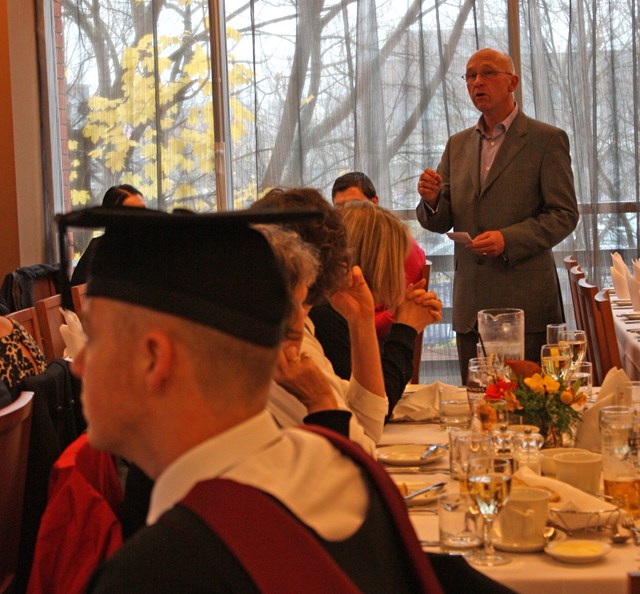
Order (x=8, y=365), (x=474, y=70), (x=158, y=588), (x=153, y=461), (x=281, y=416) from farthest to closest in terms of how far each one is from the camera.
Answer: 1. (x=474, y=70)
2. (x=8, y=365)
3. (x=281, y=416)
4. (x=153, y=461)
5. (x=158, y=588)

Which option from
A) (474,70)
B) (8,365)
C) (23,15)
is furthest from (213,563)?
(23,15)

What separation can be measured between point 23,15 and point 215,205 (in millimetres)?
1760

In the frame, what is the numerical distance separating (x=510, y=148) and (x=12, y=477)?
8.77ft

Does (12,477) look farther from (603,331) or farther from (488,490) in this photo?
(603,331)

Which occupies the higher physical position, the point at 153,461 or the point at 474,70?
the point at 474,70

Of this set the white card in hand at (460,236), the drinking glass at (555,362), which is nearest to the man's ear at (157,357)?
the drinking glass at (555,362)

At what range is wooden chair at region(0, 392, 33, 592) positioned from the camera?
90.7 inches

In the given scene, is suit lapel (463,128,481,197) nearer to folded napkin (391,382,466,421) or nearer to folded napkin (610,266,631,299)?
folded napkin (610,266,631,299)

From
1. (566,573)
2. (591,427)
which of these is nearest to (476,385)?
(591,427)

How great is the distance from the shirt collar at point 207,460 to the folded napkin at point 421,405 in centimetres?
179

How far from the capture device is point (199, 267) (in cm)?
90

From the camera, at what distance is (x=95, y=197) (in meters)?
6.34

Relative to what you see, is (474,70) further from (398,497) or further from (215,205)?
(398,497)

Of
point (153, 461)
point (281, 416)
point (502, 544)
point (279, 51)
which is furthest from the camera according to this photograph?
point (279, 51)
